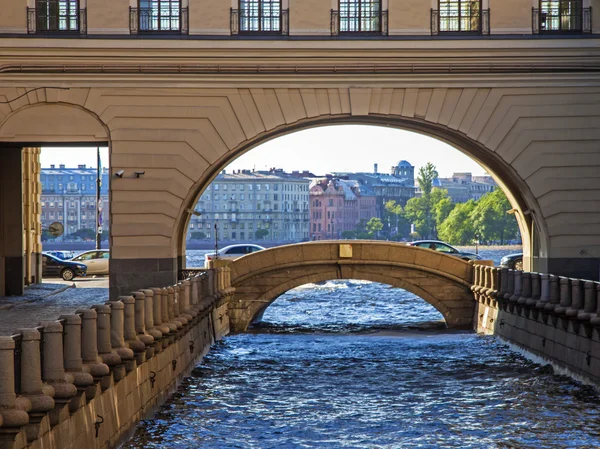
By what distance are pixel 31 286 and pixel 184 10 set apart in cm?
1060

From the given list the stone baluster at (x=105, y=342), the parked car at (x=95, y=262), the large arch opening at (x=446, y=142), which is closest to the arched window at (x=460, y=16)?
the large arch opening at (x=446, y=142)

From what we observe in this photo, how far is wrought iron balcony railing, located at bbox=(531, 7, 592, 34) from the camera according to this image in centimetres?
2481

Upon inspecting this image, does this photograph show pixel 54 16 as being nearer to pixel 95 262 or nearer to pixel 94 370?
pixel 94 370

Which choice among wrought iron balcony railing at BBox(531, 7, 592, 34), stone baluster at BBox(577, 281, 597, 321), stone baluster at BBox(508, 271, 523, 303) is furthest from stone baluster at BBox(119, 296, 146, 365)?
wrought iron balcony railing at BBox(531, 7, 592, 34)

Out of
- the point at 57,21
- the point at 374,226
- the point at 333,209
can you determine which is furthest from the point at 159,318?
the point at 374,226

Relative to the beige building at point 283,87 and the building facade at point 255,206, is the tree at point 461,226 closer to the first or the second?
the building facade at point 255,206

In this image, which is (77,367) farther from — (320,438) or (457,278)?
(457,278)

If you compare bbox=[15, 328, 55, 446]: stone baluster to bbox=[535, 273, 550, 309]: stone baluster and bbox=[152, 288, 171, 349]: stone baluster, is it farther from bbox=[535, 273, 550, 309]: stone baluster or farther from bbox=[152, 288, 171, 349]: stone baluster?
bbox=[535, 273, 550, 309]: stone baluster

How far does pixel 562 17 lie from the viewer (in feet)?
81.7

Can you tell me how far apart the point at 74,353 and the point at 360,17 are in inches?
585

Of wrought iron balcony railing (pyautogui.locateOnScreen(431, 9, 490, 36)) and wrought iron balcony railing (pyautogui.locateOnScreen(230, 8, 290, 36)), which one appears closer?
wrought iron balcony railing (pyautogui.locateOnScreen(230, 8, 290, 36))

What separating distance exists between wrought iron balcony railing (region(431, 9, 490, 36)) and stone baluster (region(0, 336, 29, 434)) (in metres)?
16.9

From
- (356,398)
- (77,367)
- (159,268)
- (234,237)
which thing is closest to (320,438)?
(356,398)

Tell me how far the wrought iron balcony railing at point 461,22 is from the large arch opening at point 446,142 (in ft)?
7.06
